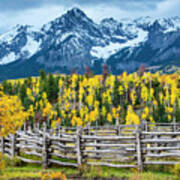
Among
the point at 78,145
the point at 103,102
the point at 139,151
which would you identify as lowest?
the point at 139,151

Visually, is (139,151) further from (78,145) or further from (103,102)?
(103,102)

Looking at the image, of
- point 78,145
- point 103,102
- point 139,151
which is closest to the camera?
point 139,151

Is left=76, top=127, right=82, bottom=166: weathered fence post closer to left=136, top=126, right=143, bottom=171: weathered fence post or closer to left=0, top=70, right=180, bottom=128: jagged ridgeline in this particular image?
left=136, top=126, right=143, bottom=171: weathered fence post

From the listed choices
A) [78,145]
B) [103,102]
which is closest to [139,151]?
[78,145]

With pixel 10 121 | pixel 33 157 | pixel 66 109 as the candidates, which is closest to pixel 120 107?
pixel 66 109

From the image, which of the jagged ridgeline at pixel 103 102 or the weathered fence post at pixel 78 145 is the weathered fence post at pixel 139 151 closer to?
the weathered fence post at pixel 78 145

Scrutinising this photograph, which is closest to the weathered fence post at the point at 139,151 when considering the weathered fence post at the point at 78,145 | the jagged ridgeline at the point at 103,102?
the weathered fence post at the point at 78,145

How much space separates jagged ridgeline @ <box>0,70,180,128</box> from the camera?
80.2 meters

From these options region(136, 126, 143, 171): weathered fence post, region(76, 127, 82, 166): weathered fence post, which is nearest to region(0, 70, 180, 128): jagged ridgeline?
region(76, 127, 82, 166): weathered fence post

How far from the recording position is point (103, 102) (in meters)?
94.1

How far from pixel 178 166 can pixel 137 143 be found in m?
2.45

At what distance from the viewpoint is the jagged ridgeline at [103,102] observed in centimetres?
8019

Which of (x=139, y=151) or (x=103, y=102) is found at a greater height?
(x=103, y=102)

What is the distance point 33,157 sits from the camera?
693 inches
